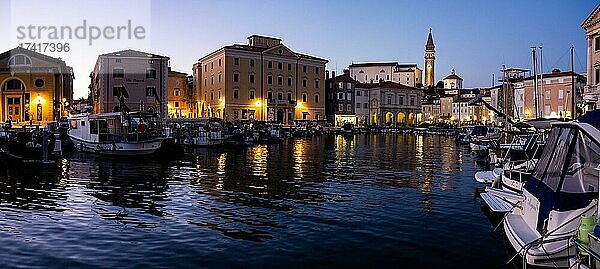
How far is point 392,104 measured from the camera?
109188mm

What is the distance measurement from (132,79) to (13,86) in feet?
43.5

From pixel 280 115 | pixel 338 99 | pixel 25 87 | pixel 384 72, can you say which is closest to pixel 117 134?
pixel 25 87

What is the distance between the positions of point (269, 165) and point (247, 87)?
50.5 m

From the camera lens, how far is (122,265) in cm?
961

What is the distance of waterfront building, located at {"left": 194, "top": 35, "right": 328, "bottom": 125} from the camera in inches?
3059

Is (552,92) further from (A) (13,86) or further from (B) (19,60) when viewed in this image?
(A) (13,86)

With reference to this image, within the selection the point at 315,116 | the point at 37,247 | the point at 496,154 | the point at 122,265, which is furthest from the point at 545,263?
the point at 315,116

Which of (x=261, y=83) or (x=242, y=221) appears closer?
(x=242, y=221)

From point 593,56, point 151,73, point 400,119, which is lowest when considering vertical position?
point 400,119

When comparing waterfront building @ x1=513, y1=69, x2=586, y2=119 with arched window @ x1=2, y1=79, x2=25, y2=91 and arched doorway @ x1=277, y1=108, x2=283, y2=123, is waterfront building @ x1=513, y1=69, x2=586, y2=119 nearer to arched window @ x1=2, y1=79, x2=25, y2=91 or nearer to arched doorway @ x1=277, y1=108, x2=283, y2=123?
arched doorway @ x1=277, y1=108, x2=283, y2=123

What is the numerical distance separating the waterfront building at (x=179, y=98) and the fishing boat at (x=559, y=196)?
7875 centimetres

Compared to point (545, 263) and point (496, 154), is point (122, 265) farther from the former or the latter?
point (496, 154)

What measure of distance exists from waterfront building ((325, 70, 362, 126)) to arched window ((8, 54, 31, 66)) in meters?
52.6

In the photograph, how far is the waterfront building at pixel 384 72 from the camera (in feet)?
466
